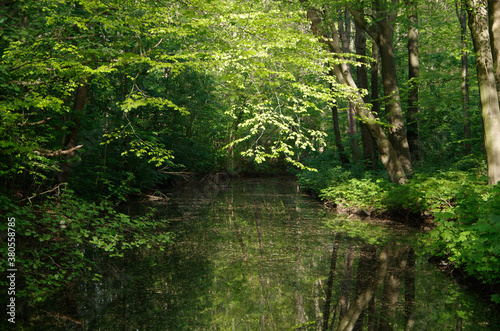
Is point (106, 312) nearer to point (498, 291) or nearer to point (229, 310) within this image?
point (229, 310)

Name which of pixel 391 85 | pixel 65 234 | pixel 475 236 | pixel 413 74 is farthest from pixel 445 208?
pixel 65 234

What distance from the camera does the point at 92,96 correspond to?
12969 millimetres

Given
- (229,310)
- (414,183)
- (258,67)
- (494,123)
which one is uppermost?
(258,67)

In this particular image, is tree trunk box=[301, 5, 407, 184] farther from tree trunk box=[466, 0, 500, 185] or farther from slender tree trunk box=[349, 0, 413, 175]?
tree trunk box=[466, 0, 500, 185]

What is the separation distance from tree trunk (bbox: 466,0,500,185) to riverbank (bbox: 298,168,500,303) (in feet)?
1.63

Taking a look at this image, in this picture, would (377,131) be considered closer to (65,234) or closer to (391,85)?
(391,85)

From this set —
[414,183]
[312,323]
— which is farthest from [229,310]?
[414,183]

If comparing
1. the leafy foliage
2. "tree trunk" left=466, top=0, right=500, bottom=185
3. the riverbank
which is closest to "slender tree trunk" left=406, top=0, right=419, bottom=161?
the riverbank

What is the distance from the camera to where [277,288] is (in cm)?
565

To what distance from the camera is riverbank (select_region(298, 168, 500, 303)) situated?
4910mm

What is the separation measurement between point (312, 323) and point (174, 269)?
120 inches

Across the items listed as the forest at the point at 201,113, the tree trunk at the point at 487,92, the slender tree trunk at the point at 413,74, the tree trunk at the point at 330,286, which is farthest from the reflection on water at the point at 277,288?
the slender tree trunk at the point at 413,74

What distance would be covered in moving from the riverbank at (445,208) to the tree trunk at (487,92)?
0.50 meters

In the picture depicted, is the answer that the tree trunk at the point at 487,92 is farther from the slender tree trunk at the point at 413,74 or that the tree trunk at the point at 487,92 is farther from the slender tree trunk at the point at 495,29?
the slender tree trunk at the point at 413,74
